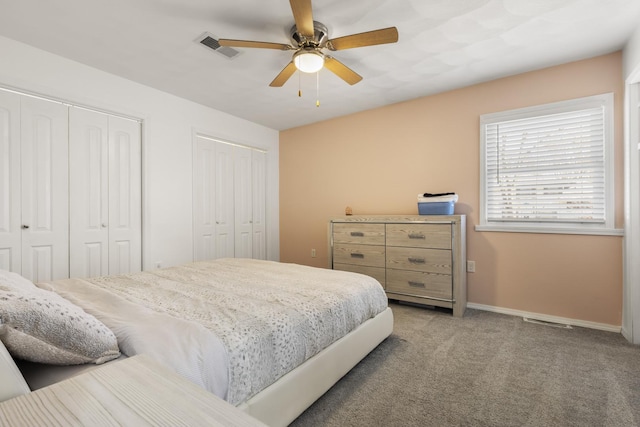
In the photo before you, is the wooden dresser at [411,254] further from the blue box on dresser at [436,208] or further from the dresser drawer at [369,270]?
the blue box on dresser at [436,208]

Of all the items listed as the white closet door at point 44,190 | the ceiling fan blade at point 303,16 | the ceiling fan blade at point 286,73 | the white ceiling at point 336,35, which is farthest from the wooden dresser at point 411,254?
the white closet door at point 44,190

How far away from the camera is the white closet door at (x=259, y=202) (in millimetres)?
4738

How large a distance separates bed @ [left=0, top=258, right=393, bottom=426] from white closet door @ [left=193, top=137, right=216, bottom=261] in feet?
5.16

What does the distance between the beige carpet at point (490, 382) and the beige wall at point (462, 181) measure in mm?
463

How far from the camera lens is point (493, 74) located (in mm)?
3092

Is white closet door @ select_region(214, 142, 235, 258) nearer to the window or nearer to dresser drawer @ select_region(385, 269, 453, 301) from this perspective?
dresser drawer @ select_region(385, 269, 453, 301)

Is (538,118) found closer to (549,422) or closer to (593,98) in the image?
(593,98)

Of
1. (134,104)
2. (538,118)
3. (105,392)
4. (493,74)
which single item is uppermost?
(493,74)

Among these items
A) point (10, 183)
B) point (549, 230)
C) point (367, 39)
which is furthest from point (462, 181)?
point (10, 183)

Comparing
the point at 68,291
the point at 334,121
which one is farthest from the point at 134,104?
the point at 334,121

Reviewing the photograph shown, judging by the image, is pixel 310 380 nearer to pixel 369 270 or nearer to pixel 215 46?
pixel 369 270

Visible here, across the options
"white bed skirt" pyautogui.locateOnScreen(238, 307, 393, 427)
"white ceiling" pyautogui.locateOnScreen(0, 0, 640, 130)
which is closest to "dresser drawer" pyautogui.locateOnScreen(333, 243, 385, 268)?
"white bed skirt" pyautogui.locateOnScreen(238, 307, 393, 427)

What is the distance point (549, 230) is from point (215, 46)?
348 centimetres

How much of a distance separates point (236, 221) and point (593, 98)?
4210mm
